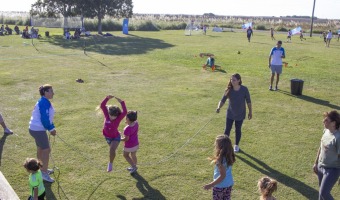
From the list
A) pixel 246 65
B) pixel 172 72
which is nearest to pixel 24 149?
pixel 172 72

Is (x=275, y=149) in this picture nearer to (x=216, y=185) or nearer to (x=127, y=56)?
(x=216, y=185)

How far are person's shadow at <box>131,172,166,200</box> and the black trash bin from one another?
29.8ft

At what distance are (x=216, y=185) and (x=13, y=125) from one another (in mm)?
7350

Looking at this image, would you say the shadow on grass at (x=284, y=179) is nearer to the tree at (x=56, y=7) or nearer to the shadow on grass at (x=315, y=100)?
the shadow on grass at (x=315, y=100)

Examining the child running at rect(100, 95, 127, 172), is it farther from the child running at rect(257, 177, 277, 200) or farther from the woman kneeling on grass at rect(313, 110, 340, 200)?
the woman kneeling on grass at rect(313, 110, 340, 200)

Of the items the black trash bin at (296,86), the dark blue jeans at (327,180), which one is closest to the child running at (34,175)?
the dark blue jeans at (327,180)

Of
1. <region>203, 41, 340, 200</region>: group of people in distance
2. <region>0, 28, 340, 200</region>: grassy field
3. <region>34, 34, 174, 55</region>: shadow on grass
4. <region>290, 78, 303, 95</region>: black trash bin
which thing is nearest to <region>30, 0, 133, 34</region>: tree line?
<region>34, 34, 174, 55</region>: shadow on grass

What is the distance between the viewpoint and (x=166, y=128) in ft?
32.5

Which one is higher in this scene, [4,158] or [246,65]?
[246,65]

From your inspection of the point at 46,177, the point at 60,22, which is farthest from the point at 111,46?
the point at 46,177

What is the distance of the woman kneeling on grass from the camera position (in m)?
5.15

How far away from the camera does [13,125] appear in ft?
32.6

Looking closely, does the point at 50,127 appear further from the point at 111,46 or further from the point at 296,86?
the point at 111,46

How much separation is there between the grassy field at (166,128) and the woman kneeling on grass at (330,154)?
1.20 meters
